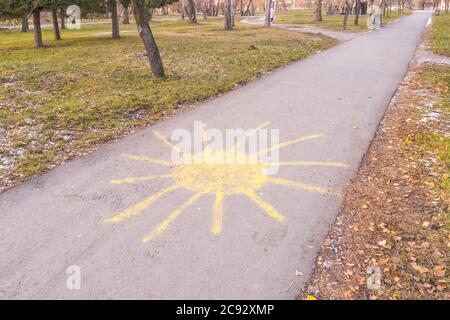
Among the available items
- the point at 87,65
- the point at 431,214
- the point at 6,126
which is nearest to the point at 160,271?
the point at 431,214

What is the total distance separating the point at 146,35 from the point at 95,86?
234 cm

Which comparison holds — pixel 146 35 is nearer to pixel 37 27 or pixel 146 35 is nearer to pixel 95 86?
pixel 95 86

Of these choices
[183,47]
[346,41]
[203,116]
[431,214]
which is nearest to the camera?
[431,214]

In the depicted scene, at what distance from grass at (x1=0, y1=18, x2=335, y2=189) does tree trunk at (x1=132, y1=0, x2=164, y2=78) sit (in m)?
0.46

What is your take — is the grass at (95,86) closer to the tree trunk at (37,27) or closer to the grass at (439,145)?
the tree trunk at (37,27)

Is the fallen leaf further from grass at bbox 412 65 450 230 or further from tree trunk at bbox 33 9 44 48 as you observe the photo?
tree trunk at bbox 33 9 44 48

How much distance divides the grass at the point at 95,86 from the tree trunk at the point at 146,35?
1.52ft

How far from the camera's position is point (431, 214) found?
4621mm

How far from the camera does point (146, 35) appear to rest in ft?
37.8

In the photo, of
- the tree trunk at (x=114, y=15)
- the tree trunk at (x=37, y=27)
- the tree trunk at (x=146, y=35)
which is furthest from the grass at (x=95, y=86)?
the tree trunk at (x=114, y=15)

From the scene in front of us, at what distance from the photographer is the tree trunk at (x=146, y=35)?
11.3m

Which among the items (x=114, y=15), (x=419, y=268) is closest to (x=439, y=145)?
(x=419, y=268)
